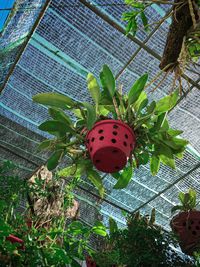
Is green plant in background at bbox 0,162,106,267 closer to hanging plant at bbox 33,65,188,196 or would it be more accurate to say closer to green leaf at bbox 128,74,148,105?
hanging plant at bbox 33,65,188,196

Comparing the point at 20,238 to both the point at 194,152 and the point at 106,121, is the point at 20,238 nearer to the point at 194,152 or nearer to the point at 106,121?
the point at 106,121

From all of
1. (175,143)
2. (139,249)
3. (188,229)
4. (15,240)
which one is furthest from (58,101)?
(188,229)

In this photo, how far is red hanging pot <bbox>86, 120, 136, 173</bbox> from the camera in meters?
1.96

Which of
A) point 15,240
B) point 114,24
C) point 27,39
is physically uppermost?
point 114,24

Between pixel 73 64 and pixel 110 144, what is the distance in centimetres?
206

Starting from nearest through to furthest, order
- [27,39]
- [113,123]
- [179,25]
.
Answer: [179,25] → [113,123] → [27,39]

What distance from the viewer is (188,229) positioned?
3.33 meters

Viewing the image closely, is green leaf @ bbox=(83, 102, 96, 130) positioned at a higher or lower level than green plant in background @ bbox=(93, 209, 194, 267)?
higher

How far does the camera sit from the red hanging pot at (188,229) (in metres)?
3.24

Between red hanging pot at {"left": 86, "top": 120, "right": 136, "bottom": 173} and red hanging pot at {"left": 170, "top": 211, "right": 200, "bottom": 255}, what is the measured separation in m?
1.54

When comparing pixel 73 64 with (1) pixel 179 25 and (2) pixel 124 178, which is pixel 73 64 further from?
(1) pixel 179 25

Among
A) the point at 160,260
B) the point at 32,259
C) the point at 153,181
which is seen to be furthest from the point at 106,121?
the point at 153,181

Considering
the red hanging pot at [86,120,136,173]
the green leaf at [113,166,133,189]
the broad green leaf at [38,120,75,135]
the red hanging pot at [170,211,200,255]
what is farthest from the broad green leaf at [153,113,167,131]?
the red hanging pot at [170,211,200,255]

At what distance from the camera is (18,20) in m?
3.72
